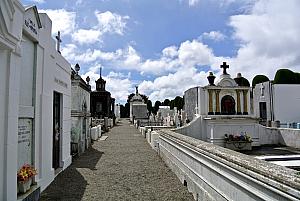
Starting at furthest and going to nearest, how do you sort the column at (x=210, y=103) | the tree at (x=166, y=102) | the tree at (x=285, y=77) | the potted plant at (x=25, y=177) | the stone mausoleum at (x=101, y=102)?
the tree at (x=166, y=102) < the stone mausoleum at (x=101, y=102) < the tree at (x=285, y=77) < the column at (x=210, y=103) < the potted plant at (x=25, y=177)

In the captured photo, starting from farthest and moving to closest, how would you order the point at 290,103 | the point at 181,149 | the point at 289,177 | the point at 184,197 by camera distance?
the point at 290,103 < the point at 181,149 < the point at 184,197 < the point at 289,177

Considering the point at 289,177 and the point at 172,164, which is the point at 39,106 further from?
the point at 289,177

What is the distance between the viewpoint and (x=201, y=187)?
611cm

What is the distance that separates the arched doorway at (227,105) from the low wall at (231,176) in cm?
1425

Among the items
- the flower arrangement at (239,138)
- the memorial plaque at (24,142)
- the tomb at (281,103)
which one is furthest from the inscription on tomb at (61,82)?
the tomb at (281,103)

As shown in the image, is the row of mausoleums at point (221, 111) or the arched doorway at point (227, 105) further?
the arched doorway at point (227, 105)

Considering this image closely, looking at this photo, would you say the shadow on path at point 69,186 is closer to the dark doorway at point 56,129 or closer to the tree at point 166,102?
the dark doorway at point 56,129

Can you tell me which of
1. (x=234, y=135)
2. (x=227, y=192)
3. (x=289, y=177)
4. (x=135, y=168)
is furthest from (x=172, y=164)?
(x=234, y=135)

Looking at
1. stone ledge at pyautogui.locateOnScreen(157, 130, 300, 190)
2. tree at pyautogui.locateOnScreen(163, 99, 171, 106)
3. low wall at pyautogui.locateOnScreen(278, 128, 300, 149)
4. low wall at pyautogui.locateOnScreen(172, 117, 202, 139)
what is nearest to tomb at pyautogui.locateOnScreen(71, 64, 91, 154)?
low wall at pyautogui.locateOnScreen(172, 117, 202, 139)

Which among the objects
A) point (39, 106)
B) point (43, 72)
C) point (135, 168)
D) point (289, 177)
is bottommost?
point (135, 168)

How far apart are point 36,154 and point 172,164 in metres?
4.41

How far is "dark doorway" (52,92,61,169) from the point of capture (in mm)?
8875

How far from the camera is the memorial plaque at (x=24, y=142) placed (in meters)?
5.83

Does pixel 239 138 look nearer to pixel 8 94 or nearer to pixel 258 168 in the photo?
pixel 258 168
